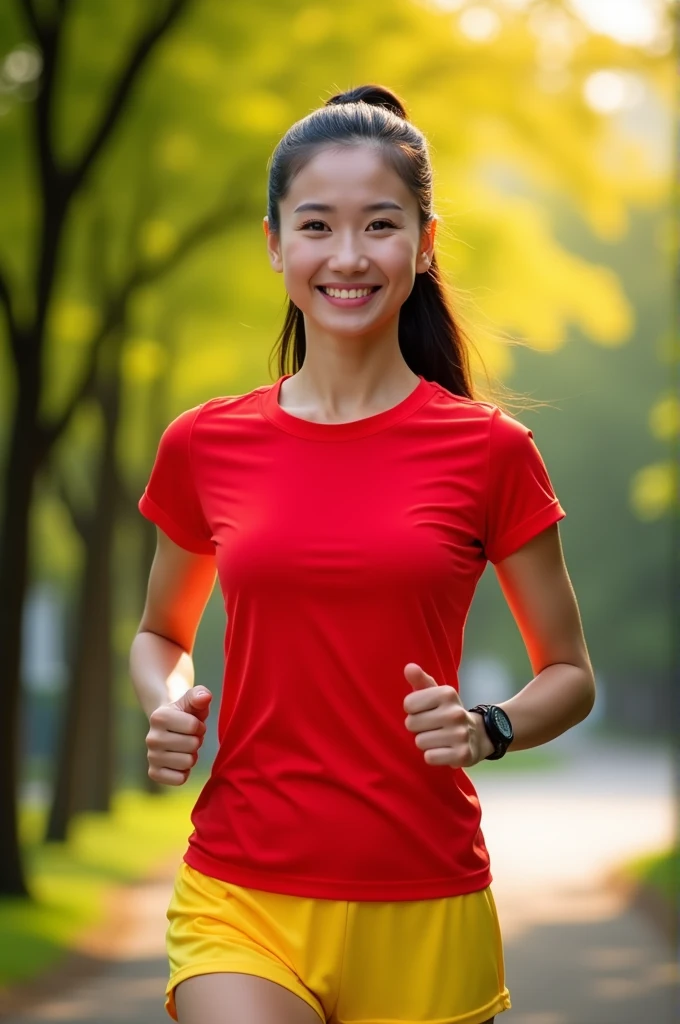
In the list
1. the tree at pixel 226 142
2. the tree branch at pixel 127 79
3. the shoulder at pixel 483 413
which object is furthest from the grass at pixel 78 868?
the shoulder at pixel 483 413

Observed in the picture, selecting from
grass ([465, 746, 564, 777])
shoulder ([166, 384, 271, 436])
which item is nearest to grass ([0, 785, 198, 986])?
shoulder ([166, 384, 271, 436])

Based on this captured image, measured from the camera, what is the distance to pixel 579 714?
9.69ft

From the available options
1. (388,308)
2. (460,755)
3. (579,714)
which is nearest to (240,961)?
(460,755)

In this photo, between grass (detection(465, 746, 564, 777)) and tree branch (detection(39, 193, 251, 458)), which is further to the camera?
grass (detection(465, 746, 564, 777))

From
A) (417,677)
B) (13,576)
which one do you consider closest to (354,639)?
(417,677)

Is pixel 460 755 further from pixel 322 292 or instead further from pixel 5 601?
pixel 5 601

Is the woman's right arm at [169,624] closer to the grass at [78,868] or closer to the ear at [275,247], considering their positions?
the ear at [275,247]

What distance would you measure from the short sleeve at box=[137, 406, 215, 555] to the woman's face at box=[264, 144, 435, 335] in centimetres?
33

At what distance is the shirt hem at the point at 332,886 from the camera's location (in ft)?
8.96

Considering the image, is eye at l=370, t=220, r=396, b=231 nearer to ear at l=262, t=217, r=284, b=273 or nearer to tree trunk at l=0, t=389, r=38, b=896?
ear at l=262, t=217, r=284, b=273

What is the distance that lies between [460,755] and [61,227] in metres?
7.79

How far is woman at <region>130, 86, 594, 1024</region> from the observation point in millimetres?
2725

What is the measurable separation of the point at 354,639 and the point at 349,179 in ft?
2.56

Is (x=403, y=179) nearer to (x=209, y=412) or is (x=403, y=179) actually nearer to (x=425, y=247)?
(x=425, y=247)
